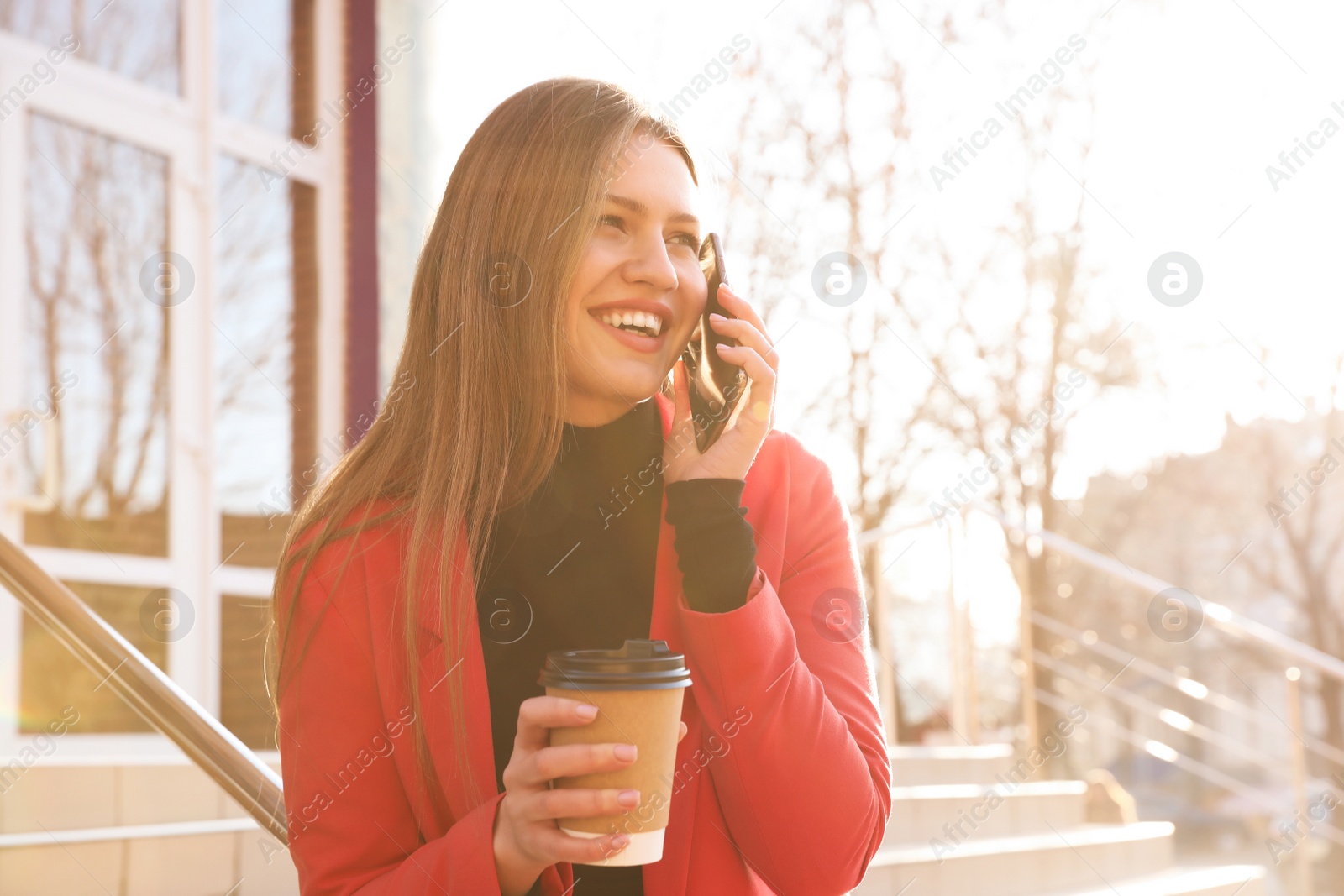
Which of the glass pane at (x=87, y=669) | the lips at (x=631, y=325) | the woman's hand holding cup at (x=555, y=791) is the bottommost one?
the glass pane at (x=87, y=669)

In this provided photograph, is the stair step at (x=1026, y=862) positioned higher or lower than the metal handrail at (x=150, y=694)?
lower

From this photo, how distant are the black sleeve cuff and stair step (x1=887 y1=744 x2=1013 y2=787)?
344cm

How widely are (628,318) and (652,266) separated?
76 millimetres

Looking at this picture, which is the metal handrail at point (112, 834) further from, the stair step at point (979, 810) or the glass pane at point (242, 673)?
the stair step at point (979, 810)

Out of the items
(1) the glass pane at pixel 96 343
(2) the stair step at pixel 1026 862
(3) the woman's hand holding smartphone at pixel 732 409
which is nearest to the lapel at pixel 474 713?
(3) the woman's hand holding smartphone at pixel 732 409

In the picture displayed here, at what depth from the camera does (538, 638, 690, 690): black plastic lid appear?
1022 millimetres

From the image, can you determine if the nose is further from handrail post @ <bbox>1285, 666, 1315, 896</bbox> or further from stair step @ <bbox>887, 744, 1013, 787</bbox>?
handrail post @ <bbox>1285, 666, 1315, 896</bbox>

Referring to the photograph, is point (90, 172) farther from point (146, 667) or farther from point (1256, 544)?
point (1256, 544)

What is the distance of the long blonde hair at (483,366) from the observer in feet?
4.75

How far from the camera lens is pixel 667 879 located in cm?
137

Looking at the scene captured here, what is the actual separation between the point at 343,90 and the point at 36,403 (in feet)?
7.89

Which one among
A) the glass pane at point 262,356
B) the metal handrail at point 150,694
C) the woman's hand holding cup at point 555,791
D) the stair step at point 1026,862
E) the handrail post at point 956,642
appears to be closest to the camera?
the woman's hand holding cup at point 555,791

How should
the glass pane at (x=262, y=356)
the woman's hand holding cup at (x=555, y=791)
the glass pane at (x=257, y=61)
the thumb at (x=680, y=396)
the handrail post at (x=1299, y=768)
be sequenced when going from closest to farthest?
the woman's hand holding cup at (x=555, y=791) → the thumb at (x=680, y=396) → the handrail post at (x=1299, y=768) → the glass pane at (x=262, y=356) → the glass pane at (x=257, y=61)

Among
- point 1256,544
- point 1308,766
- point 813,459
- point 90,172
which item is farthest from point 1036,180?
point 1308,766
